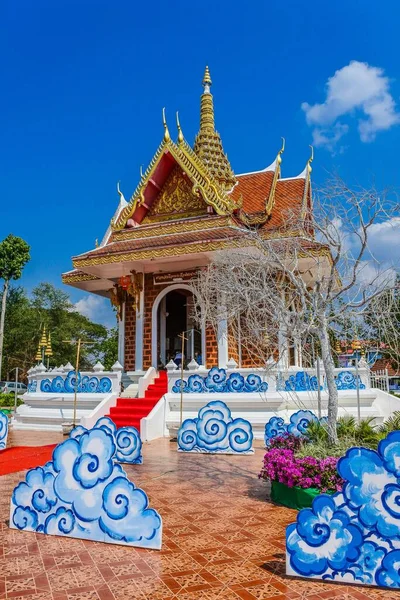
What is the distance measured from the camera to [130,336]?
14742 millimetres

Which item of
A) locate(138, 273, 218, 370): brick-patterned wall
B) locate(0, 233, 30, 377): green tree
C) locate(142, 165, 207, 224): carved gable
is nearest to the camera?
locate(138, 273, 218, 370): brick-patterned wall

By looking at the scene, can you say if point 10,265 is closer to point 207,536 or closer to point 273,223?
point 273,223

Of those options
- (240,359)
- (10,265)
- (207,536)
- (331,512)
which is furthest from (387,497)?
(10,265)

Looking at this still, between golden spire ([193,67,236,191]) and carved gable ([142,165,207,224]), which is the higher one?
golden spire ([193,67,236,191])

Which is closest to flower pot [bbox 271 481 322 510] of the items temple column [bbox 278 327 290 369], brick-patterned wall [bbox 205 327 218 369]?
temple column [bbox 278 327 290 369]

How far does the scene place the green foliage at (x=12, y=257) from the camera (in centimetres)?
2750

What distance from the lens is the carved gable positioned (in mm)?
14172

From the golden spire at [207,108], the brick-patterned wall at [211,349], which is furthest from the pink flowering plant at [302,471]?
the golden spire at [207,108]

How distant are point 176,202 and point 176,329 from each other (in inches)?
185

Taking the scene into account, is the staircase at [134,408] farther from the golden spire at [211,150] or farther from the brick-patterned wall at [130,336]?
the golden spire at [211,150]

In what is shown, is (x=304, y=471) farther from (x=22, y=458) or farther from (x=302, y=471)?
(x=22, y=458)

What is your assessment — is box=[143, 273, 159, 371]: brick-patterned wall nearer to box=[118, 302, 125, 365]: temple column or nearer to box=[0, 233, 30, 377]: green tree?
box=[118, 302, 125, 365]: temple column

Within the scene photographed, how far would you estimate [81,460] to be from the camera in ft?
14.1

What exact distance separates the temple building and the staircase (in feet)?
5.66
